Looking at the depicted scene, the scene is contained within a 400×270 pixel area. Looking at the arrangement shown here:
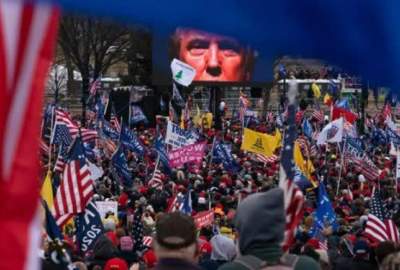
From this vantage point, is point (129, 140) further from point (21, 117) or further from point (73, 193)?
point (21, 117)

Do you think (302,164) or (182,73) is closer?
(302,164)

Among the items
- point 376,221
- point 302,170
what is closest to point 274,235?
point 376,221

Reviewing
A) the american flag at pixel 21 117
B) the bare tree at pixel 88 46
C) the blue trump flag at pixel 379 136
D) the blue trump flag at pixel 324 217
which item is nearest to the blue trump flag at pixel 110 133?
the blue trump flag at pixel 379 136

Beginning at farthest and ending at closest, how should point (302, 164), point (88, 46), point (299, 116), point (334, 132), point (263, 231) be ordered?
1. point (88, 46)
2. point (299, 116)
3. point (334, 132)
4. point (302, 164)
5. point (263, 231)

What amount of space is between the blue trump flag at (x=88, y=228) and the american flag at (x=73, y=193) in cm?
22

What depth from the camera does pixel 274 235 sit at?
2.91 m

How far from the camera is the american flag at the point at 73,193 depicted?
10008mm

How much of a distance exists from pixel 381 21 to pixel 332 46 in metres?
0.11

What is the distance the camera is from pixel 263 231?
2910 millimetres

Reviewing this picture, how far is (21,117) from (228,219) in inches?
371

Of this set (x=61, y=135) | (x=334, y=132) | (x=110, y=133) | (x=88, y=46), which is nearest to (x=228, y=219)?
(x=61, y=135)

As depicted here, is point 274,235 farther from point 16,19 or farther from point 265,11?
point 16,19

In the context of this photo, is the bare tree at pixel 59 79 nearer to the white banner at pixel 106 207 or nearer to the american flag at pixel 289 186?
the white banner at pixel 106 207

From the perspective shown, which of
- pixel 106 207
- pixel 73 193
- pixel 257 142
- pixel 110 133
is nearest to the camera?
pixel 73 193
